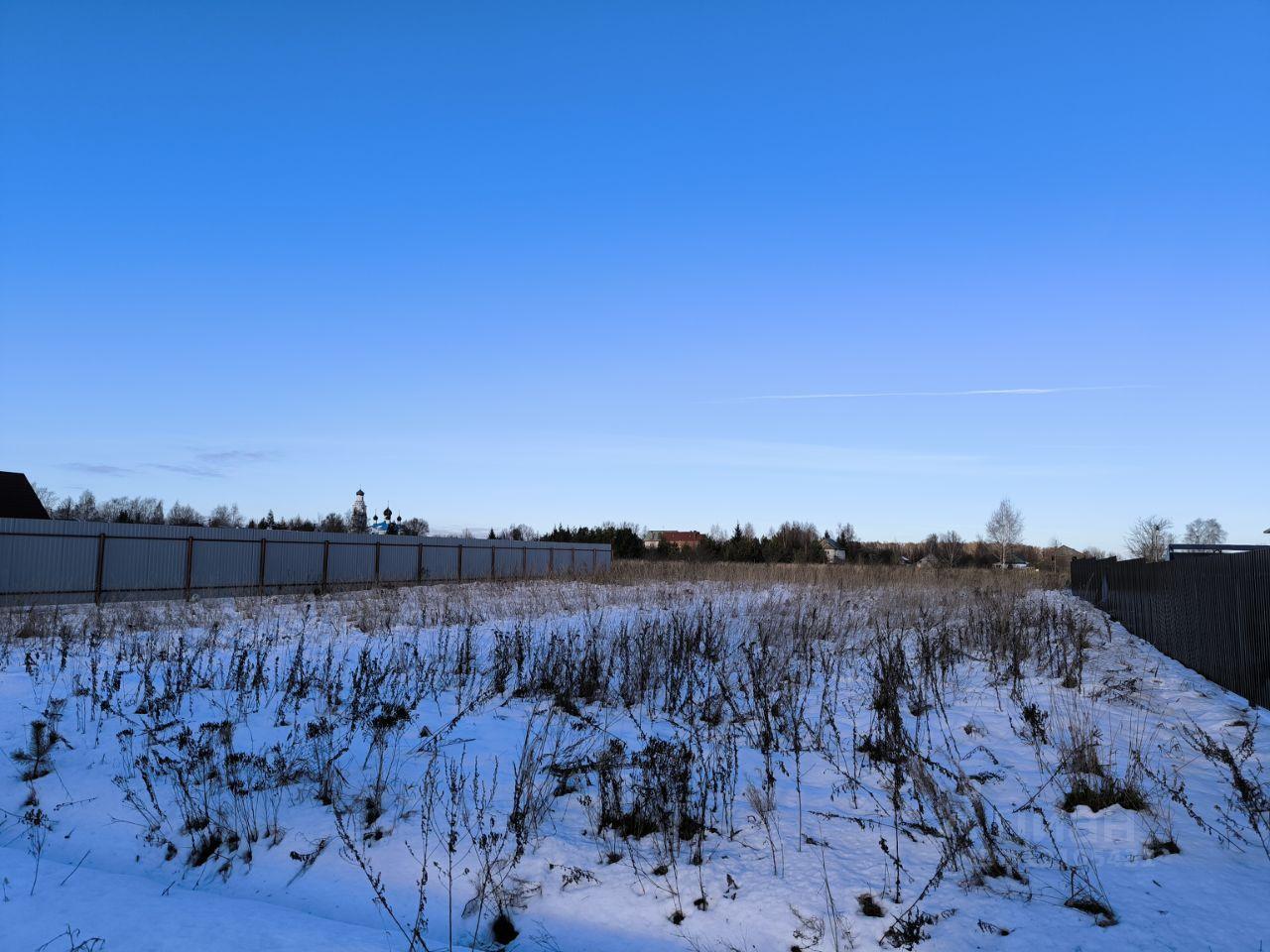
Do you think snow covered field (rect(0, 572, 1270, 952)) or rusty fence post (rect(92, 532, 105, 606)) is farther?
rusty fence post (rect(92, 532, 105, 606))

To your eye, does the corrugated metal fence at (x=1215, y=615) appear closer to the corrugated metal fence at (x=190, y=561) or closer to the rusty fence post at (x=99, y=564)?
the corrugated metal fence at (x=190, y=561)

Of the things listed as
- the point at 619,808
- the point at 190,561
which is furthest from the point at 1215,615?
the point at 190,561

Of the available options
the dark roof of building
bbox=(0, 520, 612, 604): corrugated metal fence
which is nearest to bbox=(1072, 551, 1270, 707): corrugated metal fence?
bbox=(0, 520, 612, 604): corrugated metal fence

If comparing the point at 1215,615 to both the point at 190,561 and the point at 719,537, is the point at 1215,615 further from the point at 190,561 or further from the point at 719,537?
the point at 719,537

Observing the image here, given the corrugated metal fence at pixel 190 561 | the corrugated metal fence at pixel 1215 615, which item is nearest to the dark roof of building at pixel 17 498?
the corrugated metal fence at pixel 190 561

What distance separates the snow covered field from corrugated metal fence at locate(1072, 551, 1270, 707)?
53cm

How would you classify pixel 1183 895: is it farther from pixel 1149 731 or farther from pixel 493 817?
pixel 493 817

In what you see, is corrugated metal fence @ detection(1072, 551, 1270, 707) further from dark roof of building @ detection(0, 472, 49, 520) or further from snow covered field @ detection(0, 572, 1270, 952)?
dark roof of building @ detection(0, 472, 49, 520)

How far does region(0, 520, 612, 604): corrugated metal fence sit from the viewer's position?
20031mm

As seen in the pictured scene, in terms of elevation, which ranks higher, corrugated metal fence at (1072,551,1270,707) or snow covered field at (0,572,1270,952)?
corrugated metal fence at (1072,551,1270,707)

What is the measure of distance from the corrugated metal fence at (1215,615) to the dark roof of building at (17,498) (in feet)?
117

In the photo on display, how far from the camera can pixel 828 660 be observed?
29.6 feet

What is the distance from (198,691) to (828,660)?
21.6 feet

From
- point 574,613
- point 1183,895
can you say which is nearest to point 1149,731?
point 1183,895
